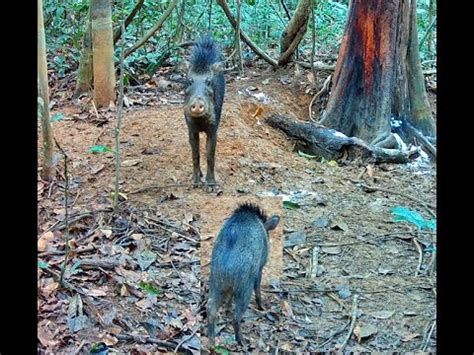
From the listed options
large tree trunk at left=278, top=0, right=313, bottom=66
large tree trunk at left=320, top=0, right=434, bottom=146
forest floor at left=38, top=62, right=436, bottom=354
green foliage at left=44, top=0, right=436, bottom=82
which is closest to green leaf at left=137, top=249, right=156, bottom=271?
forest floor at left=38, top=62, right=436, bottom=354

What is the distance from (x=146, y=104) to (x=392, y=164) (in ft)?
6.59

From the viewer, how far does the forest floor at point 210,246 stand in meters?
2.04

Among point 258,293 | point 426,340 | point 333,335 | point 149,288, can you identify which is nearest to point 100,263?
point 149,288

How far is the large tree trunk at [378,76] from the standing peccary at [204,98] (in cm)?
121

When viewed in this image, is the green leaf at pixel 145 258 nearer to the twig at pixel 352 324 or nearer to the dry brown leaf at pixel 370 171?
the twig at pixel 352 324

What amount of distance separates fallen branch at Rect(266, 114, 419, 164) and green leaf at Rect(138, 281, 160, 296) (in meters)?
2.29

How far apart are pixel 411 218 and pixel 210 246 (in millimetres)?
1028

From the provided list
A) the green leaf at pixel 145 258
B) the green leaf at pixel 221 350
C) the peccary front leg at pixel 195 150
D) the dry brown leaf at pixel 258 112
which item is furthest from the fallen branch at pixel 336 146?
the green leaf at pixel 221 350

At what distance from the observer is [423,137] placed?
4.48 meters

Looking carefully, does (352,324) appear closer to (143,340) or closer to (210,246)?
(210,246)

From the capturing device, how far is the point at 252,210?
7.22ft

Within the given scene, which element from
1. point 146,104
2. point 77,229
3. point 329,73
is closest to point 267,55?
point 329,73
